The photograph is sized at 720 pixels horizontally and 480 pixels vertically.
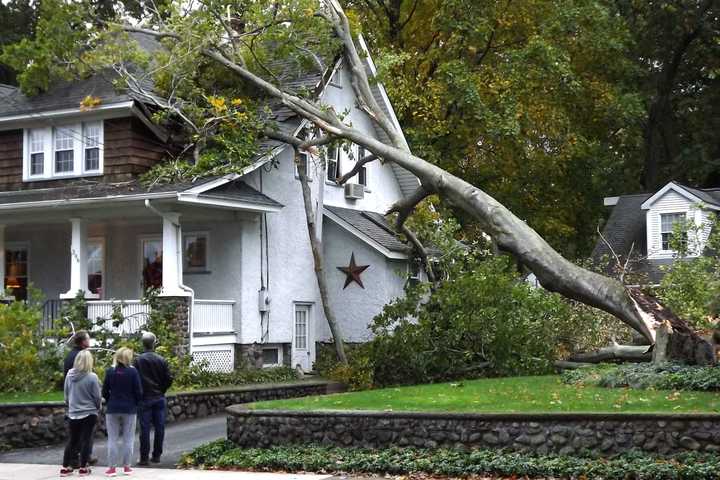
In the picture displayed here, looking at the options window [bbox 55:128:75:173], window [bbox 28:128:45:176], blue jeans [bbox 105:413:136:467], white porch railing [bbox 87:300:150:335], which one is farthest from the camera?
window [bbox 28:128:45:176]

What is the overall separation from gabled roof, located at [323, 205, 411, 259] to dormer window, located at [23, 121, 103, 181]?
632 centimetres

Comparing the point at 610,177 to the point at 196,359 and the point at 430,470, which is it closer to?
the point at 196,359

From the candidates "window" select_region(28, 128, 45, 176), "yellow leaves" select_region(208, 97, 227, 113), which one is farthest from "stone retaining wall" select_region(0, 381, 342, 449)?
"window" select_region(28, 128, 45, 176)

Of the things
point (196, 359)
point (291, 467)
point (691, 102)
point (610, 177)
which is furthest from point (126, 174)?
point (691, 102)

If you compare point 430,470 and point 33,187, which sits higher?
point 33,187

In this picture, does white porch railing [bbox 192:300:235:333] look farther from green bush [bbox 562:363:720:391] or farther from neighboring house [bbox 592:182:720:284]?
neighboring house [bbox 592:182:720:284]

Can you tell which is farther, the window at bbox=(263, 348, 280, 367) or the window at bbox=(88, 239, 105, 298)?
the window at bbox=(88, 239, 105, 298)

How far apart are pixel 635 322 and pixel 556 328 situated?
5.66 metres

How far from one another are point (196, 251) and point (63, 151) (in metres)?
4.03

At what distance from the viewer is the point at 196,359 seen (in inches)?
897

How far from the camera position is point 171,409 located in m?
19.3

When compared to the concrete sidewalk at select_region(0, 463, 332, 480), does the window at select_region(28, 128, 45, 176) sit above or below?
above

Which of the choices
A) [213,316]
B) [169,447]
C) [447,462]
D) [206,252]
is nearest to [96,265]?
[206,252]

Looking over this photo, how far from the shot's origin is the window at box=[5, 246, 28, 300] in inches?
1084
